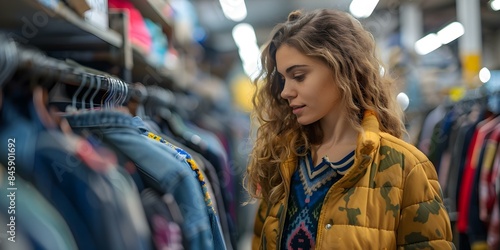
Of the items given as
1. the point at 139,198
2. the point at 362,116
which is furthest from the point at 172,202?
the point at 362,116

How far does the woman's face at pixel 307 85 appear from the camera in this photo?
122 centimetres

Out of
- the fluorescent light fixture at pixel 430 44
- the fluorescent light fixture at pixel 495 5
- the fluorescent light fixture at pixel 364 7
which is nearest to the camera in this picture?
the fluorescent light fixture at pixel 364 7

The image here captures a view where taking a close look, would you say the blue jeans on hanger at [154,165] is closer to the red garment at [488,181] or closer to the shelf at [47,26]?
the shelf at [47,26]

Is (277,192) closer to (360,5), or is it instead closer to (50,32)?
(50,32)

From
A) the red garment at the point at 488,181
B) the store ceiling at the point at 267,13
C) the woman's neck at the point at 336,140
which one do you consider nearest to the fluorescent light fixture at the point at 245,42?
the store ceiling at the point at 267,13

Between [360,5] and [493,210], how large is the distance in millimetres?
1752

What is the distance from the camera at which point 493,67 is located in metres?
3.82

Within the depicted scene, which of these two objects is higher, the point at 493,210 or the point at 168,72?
the point at 168,72

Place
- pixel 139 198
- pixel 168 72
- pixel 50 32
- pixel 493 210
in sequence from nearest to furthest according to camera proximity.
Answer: pixel 139 198 → pixel 50 32 → pixel 493 210 → pixel 168 72

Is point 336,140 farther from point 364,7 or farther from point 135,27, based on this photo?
point 364,7

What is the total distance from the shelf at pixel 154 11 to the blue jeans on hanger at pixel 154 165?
1342 mm

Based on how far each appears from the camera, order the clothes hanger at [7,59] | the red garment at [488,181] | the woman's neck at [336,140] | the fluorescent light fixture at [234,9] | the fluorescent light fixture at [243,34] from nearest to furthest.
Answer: the clothes hanger at [7,59] < the woman's neck at [336,140] < the red garment at [488,181] < the fluorescent light fixture at [234,9] < the fluorescent light fixture at [243,34]

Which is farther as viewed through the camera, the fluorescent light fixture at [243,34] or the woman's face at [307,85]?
the fluorescent light fixture at [243,34]

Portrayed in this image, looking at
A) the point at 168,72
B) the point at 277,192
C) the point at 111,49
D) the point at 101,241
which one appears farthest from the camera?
the point at 168,72
